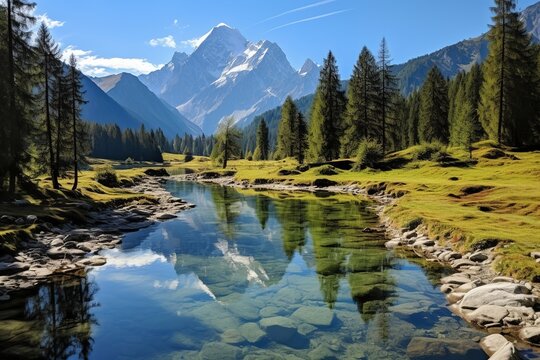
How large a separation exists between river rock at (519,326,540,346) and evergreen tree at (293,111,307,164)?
316ft

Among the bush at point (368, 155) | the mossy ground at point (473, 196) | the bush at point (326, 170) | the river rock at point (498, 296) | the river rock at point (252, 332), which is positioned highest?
the bush at point (368, 155)

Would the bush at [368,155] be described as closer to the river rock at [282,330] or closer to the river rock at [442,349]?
the river rock at [282,330]

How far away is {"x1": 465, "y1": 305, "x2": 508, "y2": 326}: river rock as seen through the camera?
15094 millimetres

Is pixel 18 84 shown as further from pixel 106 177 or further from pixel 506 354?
pixel 506 354

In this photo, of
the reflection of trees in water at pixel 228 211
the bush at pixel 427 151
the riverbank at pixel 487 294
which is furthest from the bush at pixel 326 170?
the riverbank at pixel 487 294

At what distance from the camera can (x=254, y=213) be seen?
4681 centimetres

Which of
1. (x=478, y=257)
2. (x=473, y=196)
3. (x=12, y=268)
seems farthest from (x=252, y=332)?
(x=473, y=196)

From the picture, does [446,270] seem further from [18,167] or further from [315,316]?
[18,167]

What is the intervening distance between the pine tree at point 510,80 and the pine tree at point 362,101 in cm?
2197

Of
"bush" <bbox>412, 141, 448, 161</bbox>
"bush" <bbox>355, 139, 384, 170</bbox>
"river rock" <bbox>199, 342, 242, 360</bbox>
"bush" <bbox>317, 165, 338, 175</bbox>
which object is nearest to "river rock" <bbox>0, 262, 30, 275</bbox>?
"river rock" <bbox>199, 342, 242, 360</bbox>

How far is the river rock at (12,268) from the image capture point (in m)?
21.3

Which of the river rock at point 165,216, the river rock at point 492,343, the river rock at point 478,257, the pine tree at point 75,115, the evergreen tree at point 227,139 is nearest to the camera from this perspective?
the river rock at point 492,343

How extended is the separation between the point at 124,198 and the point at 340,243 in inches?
1259

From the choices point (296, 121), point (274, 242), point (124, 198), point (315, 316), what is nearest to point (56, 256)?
point (274, 242)
